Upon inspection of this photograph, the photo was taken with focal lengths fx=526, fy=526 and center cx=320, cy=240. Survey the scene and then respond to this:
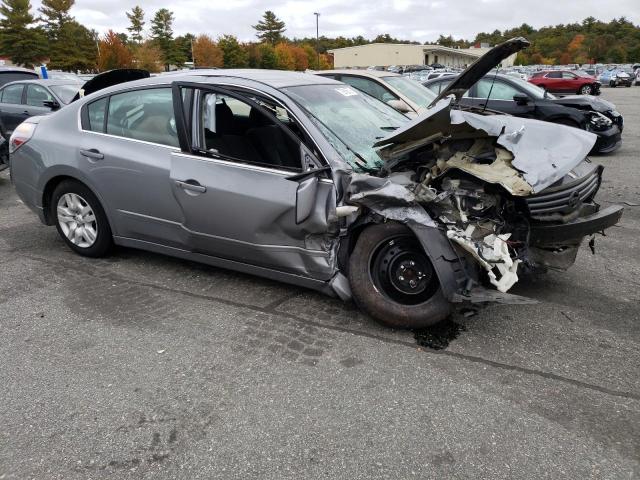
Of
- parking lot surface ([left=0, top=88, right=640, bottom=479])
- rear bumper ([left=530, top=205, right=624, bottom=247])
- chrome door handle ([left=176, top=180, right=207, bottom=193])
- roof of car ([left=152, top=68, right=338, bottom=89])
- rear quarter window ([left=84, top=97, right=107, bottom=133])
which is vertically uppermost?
roof of car ([left=152, top=68, right=338, bottom=89])

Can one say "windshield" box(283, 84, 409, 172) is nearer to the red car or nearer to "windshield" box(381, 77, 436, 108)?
"windshield" box(381, 77, 436, 108)

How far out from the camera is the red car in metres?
29.4

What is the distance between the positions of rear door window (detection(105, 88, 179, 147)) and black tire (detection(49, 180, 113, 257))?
59 centimetres

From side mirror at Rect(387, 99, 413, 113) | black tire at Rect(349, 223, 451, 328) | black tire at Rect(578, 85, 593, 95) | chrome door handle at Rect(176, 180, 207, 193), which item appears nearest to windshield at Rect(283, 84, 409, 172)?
black tire at Rect(349, 223, 451, 328)

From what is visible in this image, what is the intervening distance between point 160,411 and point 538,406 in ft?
6.41

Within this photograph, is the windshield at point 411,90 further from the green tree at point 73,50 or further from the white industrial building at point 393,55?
the white industrial building at point 393,55

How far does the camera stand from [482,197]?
3.29 meters

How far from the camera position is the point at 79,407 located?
274 cm

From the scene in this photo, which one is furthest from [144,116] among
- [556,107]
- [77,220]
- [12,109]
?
[556,107]

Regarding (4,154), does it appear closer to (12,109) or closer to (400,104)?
(12,109)

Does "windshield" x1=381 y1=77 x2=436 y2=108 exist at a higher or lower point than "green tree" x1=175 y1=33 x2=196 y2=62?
lower

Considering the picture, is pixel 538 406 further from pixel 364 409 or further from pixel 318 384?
pixel 318 384

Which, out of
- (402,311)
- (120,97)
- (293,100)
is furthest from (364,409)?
(120,97)

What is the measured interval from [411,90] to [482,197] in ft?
19.7
